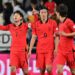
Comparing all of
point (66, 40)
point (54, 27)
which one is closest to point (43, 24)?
point (54, 27)

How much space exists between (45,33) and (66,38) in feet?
2.34

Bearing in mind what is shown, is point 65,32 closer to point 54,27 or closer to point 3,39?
point 54,27

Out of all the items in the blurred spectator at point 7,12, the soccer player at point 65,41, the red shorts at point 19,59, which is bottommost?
the red shorts at point 19,59

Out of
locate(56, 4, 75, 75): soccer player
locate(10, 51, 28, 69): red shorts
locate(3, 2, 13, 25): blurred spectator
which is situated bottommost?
locate(10, 51, 28, 69): red shorts

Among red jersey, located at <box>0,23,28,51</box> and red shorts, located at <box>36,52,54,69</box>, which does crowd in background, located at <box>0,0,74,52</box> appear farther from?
red shorts, located at <box>36,52,54,69</box>

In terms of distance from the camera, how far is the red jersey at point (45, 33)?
9.09 metres

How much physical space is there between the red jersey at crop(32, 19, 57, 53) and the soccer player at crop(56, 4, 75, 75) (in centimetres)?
57

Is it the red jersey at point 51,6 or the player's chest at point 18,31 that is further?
the red jersey at point 51,6

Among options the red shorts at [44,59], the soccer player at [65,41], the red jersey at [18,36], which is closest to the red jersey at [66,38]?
the soccer player at [65,41]

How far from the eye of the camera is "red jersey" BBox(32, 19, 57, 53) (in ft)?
29.8

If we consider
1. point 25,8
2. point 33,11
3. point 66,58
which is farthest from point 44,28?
point 25,8

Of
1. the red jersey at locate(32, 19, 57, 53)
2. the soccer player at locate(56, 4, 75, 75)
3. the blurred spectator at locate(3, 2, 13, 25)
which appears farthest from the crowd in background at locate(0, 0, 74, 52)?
the soccer player at locate(56, 4, 75, 75)

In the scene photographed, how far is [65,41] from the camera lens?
335 inches

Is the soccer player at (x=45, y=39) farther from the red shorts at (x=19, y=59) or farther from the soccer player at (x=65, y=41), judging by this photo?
the soccer player at (x=65, y=41)
